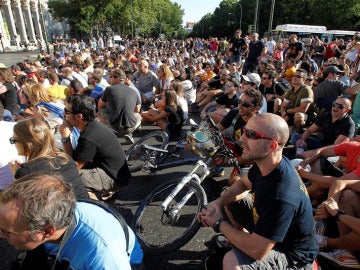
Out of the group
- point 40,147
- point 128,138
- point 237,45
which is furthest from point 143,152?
point 237,45

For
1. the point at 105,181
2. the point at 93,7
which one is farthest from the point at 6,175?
the point at 93,7

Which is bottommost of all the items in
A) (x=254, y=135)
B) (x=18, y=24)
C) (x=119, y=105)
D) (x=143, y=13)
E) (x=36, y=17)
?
(x=119, y=105)

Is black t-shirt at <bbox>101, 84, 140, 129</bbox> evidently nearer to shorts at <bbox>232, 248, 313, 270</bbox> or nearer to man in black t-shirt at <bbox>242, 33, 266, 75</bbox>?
shorts at <bbox>232, 248, 313, 270</bbox>

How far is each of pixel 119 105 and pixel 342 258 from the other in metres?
4.36

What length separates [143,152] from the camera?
15.9ft

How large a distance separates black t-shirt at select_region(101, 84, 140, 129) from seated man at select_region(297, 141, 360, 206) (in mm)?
3366

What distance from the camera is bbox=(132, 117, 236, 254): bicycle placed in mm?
3018

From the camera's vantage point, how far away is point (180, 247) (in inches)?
119

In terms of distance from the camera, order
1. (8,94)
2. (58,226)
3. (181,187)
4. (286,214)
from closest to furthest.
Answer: (58,226) < (286,214) < (181,187) < (8,94)

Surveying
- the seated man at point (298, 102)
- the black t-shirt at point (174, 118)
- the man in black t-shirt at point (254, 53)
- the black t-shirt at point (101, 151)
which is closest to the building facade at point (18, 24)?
the man in black t-shirt at point (254, 53)

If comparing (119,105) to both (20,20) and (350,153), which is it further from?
(20,20)

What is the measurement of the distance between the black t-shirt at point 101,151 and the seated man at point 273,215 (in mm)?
1791

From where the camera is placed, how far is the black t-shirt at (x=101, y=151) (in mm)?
3279

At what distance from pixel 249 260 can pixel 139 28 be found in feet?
179
